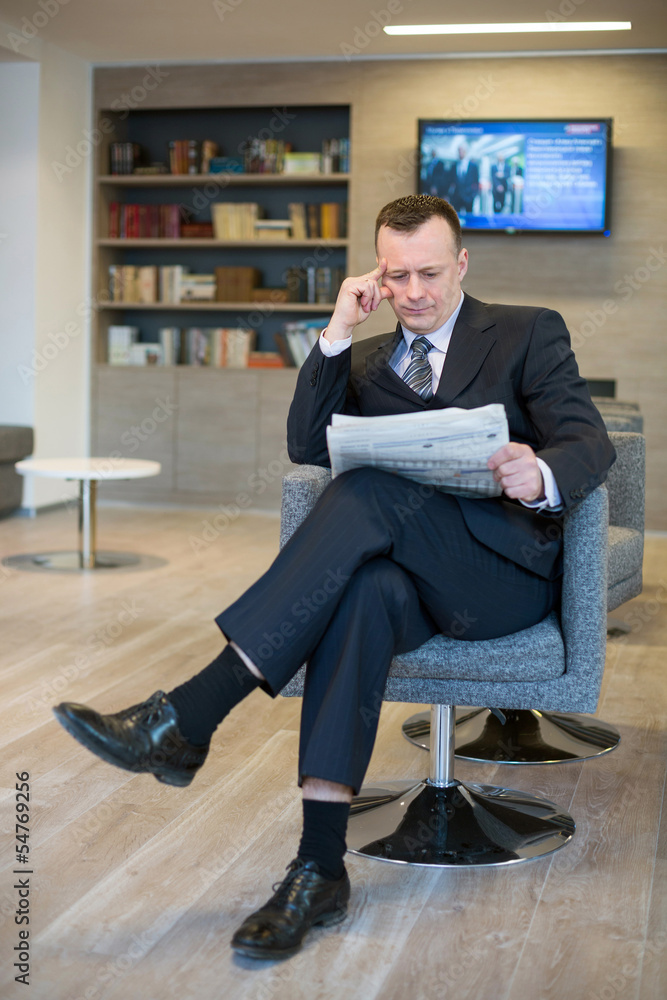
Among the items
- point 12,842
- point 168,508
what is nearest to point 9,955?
point 12,842

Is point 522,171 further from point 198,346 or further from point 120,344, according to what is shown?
point 120,344

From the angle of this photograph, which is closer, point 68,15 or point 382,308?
point 68,15

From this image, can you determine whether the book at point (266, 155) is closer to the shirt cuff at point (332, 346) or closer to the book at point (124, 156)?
the book at point (124, 156)

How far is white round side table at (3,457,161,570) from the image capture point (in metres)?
4.22

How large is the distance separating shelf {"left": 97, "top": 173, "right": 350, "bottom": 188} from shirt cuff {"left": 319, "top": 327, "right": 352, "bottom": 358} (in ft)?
13.0

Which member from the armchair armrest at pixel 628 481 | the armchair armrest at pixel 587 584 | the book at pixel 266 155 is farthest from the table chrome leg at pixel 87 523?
the armchair armrest at pixel 587 584

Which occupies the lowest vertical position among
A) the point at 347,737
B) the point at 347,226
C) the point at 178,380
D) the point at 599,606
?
the point at 347,737

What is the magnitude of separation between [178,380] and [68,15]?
76.4 inches

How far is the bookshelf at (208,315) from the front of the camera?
19.2 ft

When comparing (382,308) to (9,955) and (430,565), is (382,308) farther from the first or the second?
(9,955)

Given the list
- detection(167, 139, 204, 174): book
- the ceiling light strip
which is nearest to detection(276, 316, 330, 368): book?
detection(167, 139, 204, 174): book

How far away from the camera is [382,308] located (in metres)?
5.82

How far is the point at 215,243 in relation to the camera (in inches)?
232

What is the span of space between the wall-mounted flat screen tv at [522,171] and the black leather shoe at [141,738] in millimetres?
4309
